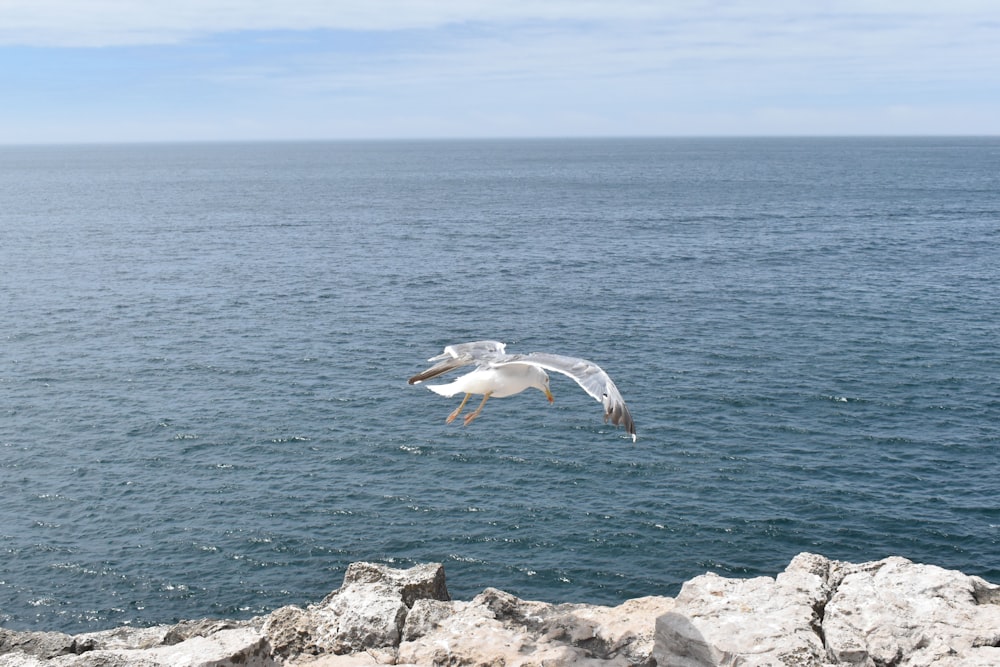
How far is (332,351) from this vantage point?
78.1 meters

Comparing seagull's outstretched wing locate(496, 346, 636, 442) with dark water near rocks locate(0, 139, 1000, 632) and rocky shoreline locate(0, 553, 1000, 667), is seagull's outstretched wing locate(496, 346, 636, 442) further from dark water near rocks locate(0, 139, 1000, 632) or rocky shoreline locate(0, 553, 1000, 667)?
dark water near rocks locate(0, 139, 1000, 632)

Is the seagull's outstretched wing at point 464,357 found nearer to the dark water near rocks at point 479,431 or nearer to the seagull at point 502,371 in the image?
the seagull at point 502,371

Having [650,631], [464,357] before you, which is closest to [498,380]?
[464,357]

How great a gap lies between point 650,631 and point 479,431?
119 ft

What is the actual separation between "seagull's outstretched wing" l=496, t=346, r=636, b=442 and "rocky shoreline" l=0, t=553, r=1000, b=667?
19.9 feet

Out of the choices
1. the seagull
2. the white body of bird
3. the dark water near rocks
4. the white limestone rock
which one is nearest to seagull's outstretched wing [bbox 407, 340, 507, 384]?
the seagull

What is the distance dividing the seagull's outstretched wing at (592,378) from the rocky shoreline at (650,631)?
605 centimetres

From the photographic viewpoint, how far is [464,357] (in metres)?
25.5

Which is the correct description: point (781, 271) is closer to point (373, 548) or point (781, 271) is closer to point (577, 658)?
point (373, 548)

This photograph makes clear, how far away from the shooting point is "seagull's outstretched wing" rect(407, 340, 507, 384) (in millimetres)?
24125

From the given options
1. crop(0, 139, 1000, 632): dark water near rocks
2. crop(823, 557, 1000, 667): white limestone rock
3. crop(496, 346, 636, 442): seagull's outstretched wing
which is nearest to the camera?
crop(496, 346, 636, 442): seagull's outstretched wing

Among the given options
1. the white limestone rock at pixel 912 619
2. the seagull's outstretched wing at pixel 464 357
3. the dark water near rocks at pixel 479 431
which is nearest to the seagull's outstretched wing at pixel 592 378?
the seagull's outstretched wing at pixel 464 357

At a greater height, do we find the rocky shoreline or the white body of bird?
the white body of bird

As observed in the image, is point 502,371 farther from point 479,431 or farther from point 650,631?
point 479,431
